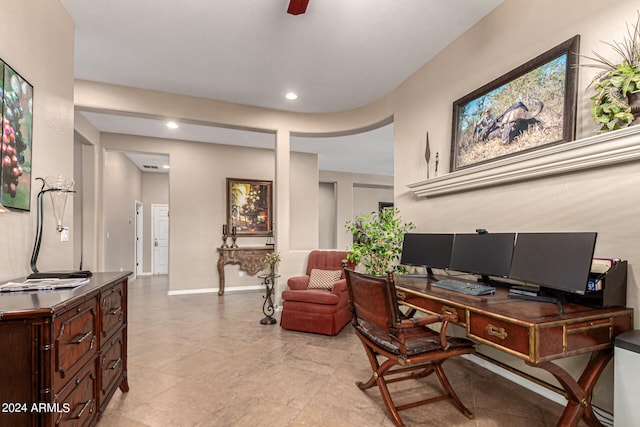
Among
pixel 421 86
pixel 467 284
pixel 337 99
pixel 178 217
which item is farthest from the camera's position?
pixel 178 217

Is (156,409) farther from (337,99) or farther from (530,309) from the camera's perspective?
(337,99)

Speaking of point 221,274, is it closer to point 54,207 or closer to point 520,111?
point 54,207

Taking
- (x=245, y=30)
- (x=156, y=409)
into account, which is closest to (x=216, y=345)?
(x=156, y=409)

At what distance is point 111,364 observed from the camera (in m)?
1.99

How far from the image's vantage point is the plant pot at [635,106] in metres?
1.66

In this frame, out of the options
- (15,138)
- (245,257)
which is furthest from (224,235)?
(15,138)

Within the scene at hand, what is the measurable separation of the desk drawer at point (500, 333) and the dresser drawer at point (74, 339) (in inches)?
78.0

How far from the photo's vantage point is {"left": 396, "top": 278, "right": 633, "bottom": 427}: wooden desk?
1.48 m

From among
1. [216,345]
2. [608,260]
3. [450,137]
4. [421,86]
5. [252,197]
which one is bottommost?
[216,345]

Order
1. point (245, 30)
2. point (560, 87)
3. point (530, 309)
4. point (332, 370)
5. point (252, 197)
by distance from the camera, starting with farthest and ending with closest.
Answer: point (252, 197), point (245, 30), point (332, 370), point (560, 87), point (530, 309)

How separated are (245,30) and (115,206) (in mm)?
4992

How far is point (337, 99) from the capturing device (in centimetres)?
445

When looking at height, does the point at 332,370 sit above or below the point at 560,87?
below

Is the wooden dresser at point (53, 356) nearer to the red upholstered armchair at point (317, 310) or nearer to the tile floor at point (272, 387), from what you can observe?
the tile floor at point (272, 387)
